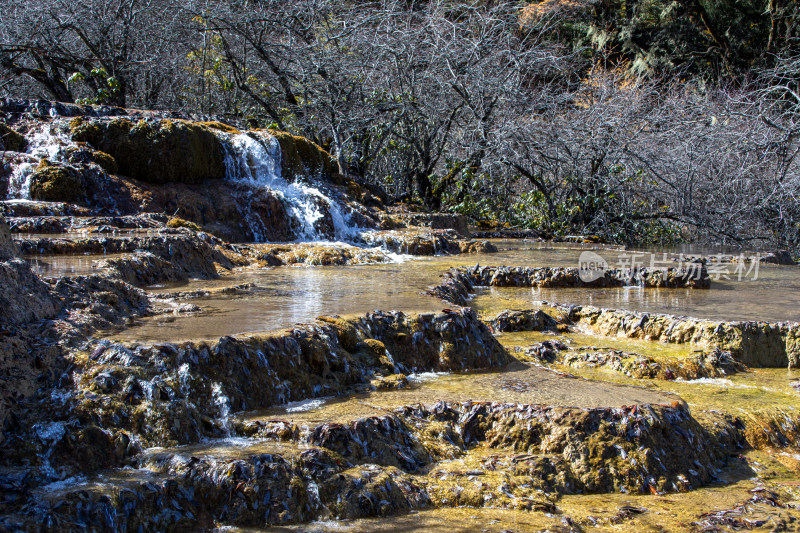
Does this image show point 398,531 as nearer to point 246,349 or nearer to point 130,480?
point 130,480

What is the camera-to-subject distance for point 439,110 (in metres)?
15.3

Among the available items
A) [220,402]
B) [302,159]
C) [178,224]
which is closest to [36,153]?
[178,224]

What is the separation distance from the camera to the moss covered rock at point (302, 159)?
12352mm

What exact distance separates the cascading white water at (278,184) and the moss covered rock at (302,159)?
5.9 inches

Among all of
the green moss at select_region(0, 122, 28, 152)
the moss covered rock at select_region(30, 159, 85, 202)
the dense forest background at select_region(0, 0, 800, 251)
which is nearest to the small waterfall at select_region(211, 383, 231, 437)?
the moss covered rock at select_region(30, 159, 85, 202)

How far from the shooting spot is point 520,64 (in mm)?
13805

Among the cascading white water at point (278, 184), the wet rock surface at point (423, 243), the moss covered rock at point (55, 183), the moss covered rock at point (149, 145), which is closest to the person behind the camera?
the moss covered rock at point (55, 183)

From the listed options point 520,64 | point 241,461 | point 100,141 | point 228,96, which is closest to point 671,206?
point 520,64

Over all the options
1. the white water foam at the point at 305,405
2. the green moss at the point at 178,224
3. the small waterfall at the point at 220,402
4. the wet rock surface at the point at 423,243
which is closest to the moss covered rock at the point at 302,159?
the wet rock surface at the point at 423,243

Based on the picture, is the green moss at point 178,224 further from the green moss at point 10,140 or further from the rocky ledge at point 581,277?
the rocky ledge at point 581,277

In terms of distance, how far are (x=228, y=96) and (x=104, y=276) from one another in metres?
12.7

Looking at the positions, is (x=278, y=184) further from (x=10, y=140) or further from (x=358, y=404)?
(x=358, y=404)

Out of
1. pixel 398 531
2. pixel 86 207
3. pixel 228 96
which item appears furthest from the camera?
pixel 228 96

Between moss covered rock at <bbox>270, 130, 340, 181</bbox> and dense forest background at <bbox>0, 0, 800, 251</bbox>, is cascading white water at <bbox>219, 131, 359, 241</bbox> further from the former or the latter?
dense forest background at <bbox>0, 0, 800, 251</bbox>
